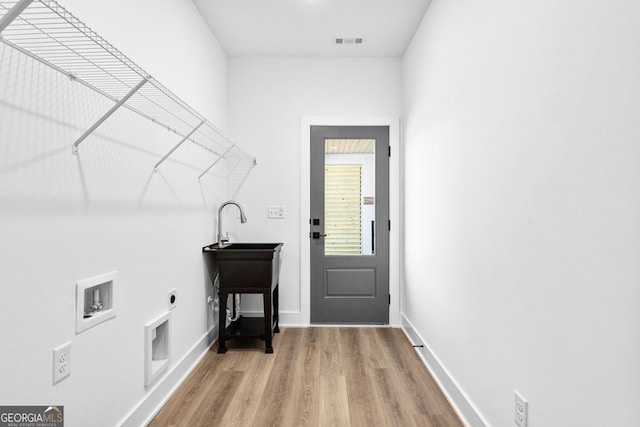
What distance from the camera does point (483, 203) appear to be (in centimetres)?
165

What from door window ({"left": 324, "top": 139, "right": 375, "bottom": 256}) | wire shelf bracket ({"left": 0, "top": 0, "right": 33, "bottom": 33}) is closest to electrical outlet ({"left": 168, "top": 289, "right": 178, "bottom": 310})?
door window ({"left": 324, "top": 139, "right": 375, "bottom": 256})

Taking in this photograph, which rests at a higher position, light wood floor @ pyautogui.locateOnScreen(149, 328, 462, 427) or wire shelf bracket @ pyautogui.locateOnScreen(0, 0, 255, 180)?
wire shelf bracket @ pyautogui.locateOnScreen(0, 0, 255, 180)

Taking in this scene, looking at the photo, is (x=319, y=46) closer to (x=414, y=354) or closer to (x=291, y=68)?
(x=291, y=68)

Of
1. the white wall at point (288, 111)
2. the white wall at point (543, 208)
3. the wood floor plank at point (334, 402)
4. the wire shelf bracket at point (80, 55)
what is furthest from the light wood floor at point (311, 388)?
the wire shelf bracket at point (80, 55)

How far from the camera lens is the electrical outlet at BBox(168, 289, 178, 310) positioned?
2148 millimetres

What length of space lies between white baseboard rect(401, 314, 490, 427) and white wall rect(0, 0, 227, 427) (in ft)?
5.47

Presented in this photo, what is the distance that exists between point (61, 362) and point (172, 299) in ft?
3.05

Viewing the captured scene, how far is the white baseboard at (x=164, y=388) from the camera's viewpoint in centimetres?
174

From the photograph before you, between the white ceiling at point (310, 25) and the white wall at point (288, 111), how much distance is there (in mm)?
142

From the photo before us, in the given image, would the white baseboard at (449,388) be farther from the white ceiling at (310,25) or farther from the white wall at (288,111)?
the white ceiling at (310,25)

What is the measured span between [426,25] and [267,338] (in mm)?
2681

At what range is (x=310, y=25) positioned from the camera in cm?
283

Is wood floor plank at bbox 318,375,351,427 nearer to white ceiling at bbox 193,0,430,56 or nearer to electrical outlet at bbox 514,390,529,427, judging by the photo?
electrical outlet at bbox 514,390,529,427

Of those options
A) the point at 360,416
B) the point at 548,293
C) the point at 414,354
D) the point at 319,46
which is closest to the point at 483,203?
the point at 548,293
